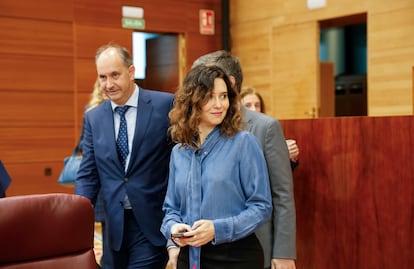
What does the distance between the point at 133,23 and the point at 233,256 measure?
571cm

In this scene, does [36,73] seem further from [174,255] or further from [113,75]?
[174,255]

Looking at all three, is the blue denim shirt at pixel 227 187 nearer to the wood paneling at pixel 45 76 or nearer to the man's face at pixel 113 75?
the man's face at pixel 113 75

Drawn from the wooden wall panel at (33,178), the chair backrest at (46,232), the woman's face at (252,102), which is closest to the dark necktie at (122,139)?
the chair backrest at (46,232)

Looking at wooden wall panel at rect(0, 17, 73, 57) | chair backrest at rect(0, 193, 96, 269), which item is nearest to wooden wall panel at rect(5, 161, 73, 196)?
wooden wall panel at rect(0, 17, 73, 57)

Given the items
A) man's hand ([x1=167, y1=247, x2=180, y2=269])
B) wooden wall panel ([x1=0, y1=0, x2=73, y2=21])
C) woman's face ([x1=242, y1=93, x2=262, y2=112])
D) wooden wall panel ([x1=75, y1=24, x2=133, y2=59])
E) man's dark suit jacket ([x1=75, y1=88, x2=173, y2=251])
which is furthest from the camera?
wooden wall panel ([x1=75, y1=24, x2=133, y2=59])

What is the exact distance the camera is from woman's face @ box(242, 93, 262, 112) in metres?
3.56

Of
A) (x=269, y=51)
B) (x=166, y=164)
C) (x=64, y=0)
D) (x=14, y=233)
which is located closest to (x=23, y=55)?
(x=64, y=0)

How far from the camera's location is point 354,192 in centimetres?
253

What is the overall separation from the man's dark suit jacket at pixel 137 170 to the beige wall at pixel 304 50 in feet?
13.0

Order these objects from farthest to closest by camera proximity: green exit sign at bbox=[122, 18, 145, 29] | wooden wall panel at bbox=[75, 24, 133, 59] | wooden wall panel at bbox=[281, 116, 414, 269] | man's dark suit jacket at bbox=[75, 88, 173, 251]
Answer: green exit sign at bbox=[122, 18, 145, 29] → wooden wall panel at bbox=[75, 24, 133, 59] → man's dark suit jacket at bbox=[75, 88, 173, 251] → wooden wall panel at bbox=[281, 116, 414, 269]

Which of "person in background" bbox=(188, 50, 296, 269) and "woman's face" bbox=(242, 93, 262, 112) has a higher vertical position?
"woman's face" bbox=(242, 93, 262, 112)

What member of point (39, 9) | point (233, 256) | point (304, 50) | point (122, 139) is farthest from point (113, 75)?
point (304, 50)

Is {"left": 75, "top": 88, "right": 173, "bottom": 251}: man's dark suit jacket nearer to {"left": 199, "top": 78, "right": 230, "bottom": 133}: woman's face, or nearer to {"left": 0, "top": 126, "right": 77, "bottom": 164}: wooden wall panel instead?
{"left": 199, "top": 78, "right": 230, "bottom": 133}: woman's face

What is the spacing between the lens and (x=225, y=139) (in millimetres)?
2025
